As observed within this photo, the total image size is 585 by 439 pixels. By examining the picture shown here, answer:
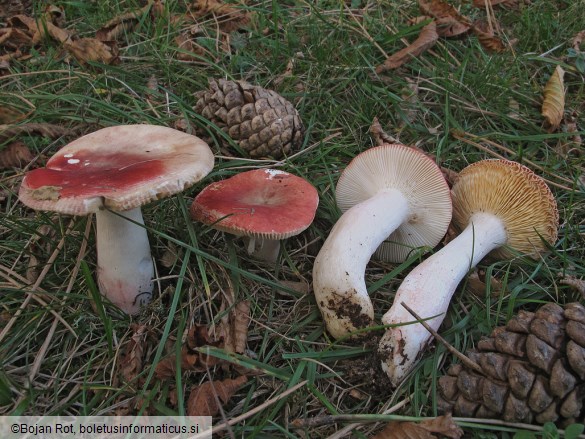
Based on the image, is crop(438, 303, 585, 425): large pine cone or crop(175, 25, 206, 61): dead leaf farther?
crop(175, 25, 206, 61): dead leaf

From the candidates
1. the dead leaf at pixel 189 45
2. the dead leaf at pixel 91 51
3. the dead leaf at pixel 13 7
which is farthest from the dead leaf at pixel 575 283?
the dead leaf at pixel 13 7

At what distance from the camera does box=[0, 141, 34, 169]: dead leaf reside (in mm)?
2971

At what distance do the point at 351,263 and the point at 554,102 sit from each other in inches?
78.6

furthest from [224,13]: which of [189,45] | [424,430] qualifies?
[424,430]

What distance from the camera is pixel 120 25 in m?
3.95

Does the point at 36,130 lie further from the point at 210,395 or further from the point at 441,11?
the point at 441,11

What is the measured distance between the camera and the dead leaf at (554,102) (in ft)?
10.6

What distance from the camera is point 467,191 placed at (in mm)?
2711

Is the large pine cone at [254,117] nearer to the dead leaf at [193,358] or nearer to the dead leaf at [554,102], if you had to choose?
the dead leaf at [193,358]

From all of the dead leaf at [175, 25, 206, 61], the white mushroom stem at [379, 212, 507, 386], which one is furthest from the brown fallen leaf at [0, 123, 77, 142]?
the white mushroom stem at [379, 212, 507, 386]

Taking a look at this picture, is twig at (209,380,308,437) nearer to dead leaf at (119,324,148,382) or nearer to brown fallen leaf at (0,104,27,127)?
dead leaf at (119,324,148,382)

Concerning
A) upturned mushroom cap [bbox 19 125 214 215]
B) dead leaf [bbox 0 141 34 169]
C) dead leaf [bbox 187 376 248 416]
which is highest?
upturned mushroom cap [bbox 19 125 214 215]

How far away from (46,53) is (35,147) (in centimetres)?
127

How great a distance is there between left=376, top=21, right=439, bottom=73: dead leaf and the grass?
0.06 metres
